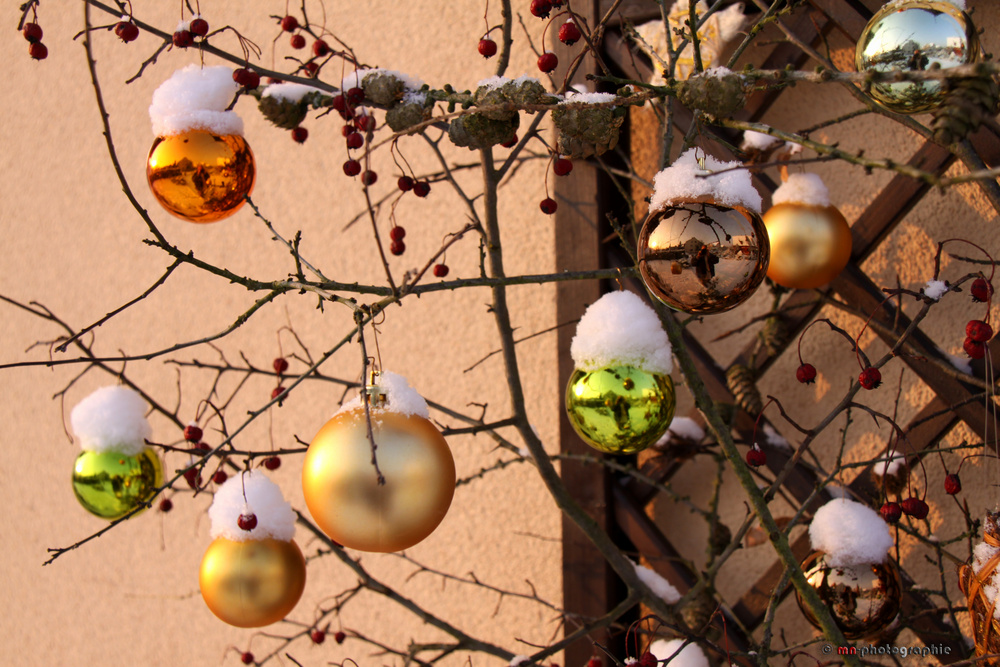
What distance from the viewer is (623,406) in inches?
27.3

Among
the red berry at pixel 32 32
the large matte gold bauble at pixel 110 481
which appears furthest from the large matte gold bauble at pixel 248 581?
the red berry at pixel 32 32

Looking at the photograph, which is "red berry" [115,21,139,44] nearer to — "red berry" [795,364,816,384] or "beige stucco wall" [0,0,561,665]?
"beige stucco wall" [0,0,561,665]

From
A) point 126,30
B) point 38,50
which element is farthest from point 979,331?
point 38,50

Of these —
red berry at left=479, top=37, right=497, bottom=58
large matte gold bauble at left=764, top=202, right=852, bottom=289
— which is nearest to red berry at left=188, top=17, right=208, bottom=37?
red berry at left=479, top=37, right=497, bottom=58

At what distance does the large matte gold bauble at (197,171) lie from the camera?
0.73m

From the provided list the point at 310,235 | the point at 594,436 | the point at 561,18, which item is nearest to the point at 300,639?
the point at 310,235

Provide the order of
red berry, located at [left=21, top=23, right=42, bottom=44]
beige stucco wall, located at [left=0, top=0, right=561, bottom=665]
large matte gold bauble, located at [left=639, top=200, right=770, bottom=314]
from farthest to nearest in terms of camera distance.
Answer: beige stucco wall, located at [left=0, top=0, right=561, bottom=665] < red berry, located at [left=21, top=23, right=42, bottom=44] < large matte gold bauble, located at [left=639, top=200, right=770, bottom=314]

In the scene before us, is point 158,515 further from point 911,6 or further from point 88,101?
point 911,6

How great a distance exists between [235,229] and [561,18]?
739 millimetres

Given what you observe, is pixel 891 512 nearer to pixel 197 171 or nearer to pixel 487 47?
pixel 487 47

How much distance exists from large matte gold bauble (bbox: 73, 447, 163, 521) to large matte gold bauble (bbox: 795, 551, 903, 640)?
2.51 feet

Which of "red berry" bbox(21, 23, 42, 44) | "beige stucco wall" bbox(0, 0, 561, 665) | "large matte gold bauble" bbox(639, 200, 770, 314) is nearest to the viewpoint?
"large matte gold bauble" bbox(639, 200, 770, 314)

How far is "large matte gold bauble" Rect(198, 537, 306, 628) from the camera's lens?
30.8 inches

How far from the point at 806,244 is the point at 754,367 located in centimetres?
25
